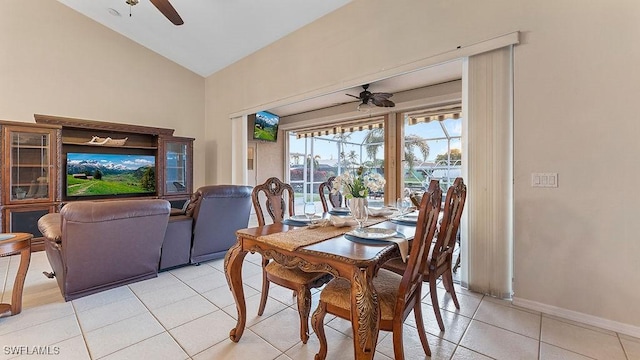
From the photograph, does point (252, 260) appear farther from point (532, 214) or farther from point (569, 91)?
point (569, 91)

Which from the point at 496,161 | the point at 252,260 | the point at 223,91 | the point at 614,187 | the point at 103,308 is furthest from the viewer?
the point at 223,91

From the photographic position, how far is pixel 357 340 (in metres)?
1.28

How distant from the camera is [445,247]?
2.02 m

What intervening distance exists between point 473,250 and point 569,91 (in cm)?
153

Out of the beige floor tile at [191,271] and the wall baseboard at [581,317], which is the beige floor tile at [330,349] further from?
the beige floor tile at [191,271]

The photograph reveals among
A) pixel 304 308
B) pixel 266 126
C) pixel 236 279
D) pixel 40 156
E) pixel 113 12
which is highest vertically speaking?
pixel 113 12

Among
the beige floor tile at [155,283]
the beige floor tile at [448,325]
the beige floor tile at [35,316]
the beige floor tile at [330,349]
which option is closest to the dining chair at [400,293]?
the beige floor tile at [330,349]

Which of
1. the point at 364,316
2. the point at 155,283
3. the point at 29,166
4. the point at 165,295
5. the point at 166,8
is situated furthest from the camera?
the point at 29,166

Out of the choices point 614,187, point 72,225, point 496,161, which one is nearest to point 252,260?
point 72,225

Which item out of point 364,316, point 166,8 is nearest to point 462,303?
point 364,316

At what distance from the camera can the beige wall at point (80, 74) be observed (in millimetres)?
4059

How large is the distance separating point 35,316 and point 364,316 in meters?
2.65

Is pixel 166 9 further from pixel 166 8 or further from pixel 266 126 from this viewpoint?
pixel 266 126

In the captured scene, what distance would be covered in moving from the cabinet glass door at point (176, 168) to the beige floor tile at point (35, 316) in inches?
124
